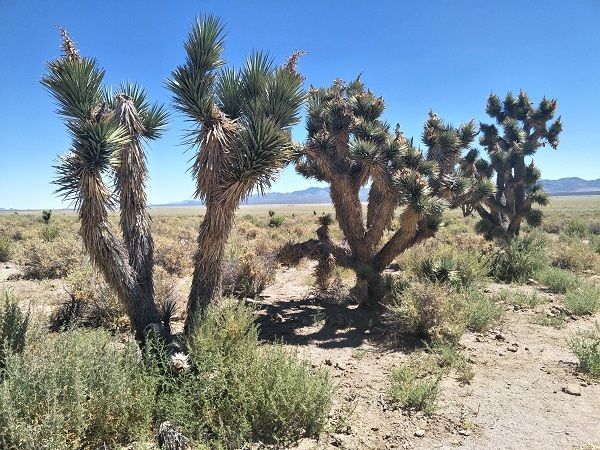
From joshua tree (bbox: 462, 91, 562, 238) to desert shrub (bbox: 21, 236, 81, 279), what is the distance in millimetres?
13054

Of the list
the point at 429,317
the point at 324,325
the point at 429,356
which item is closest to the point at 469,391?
the point at 429,356

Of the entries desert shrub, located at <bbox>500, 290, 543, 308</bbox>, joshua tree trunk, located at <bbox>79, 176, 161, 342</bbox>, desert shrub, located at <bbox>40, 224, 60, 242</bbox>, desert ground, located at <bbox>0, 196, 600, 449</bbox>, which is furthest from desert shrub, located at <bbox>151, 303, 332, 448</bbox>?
desert shrub, located at <bbox>40, 224, 60, 242</bbox>

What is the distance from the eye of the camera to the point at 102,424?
→ 3.68 m

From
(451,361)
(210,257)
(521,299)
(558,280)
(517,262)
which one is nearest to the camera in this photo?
(451,361)

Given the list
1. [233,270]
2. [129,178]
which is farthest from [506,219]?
[129,178]

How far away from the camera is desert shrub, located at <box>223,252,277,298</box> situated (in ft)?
32.8

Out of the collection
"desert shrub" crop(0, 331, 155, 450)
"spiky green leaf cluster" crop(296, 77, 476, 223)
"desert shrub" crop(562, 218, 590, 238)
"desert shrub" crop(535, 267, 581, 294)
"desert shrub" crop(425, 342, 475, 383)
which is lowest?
"desert shrub" crop(425, 342, 475, 383)

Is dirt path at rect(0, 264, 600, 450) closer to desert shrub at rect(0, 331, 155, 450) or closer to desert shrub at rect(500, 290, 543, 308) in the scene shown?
desert shrub at rect(500, 290, 543, 308)

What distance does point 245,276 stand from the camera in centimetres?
1032

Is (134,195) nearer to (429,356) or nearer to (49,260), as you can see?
(429,356)

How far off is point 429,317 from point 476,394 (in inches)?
75.4

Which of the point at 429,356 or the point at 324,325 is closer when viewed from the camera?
the point at 429,356

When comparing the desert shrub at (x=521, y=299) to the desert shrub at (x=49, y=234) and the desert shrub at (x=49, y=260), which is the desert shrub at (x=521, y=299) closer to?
the desert shrub at (x=49, y=260)

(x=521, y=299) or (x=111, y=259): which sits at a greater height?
(x=111, y=259)
